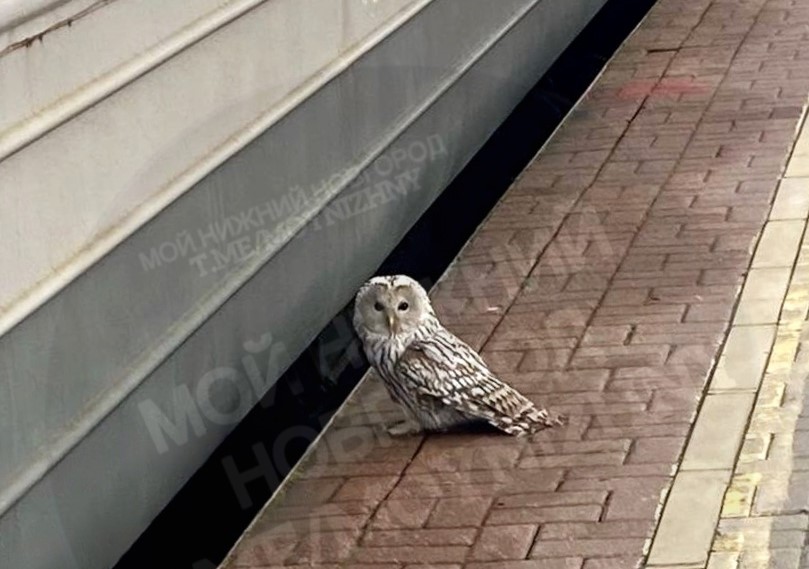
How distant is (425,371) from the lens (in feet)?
Result: 17.8

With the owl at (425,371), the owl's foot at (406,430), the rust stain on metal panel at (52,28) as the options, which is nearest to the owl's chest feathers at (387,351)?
the owl at (425,371)

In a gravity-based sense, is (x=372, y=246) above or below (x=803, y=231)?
above

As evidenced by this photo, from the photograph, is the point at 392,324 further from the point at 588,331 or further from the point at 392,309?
the point at 588,331

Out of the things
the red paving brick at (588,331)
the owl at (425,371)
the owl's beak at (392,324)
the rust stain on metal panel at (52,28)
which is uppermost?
the rust stain on metal panel at (52,28)

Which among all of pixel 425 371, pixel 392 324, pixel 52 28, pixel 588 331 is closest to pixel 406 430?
pixel 425 371

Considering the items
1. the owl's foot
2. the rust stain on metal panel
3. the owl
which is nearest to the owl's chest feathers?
the owl

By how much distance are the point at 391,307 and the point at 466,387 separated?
314 millimetres

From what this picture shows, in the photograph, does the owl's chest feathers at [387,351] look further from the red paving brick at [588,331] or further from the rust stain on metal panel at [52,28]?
A: the rust stain on metal panel at [52,28]

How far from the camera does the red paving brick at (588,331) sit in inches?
190

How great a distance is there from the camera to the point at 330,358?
6.41m

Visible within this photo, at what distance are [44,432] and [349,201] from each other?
194 centimetres

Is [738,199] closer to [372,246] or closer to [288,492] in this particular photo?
[372,246]

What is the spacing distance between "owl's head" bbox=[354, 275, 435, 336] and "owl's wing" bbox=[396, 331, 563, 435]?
7cm

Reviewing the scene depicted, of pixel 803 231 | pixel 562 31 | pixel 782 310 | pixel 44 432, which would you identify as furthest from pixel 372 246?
pixel 562 31
